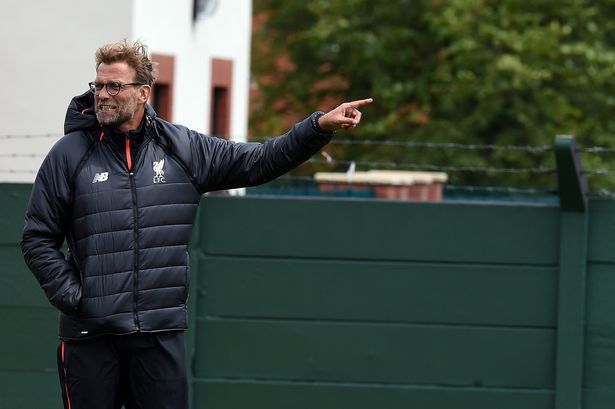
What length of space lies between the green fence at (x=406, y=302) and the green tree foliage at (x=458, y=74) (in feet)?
61.9

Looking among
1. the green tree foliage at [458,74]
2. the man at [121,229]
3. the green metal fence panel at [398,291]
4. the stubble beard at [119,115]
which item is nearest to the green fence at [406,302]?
the green metal fence panel at [398,291]

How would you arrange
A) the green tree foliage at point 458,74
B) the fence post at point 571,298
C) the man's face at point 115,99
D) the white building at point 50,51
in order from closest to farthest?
the man's face at point 115,99 < the fence post at point 571,298 < the white building at point 50,51 < the green tree foliage at point 458,74

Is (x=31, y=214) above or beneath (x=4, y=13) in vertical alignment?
beneath

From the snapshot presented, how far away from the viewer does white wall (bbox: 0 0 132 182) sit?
1253 cm

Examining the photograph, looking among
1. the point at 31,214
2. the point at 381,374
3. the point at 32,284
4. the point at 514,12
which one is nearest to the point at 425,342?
the point at 381,374

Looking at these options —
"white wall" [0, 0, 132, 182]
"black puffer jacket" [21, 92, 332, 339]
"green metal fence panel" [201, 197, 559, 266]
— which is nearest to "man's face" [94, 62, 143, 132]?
Result: "black puffer jacket" [21, 92, 332, 339]

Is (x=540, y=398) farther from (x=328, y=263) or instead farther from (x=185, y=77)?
(x=185, y=77)

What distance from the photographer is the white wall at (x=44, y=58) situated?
41.1ft

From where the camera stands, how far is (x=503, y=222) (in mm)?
7090

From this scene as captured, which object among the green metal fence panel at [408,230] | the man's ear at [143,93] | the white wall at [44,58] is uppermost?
the white wall at [44,58]

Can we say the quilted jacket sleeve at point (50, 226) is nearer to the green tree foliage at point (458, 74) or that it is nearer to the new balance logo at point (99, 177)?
the new balance logo at point (99, 177)

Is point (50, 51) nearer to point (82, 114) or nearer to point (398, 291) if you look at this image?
point (398, 291)

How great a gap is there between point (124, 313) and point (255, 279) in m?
1.94

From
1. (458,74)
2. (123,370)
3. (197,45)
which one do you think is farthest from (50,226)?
(458,74)
